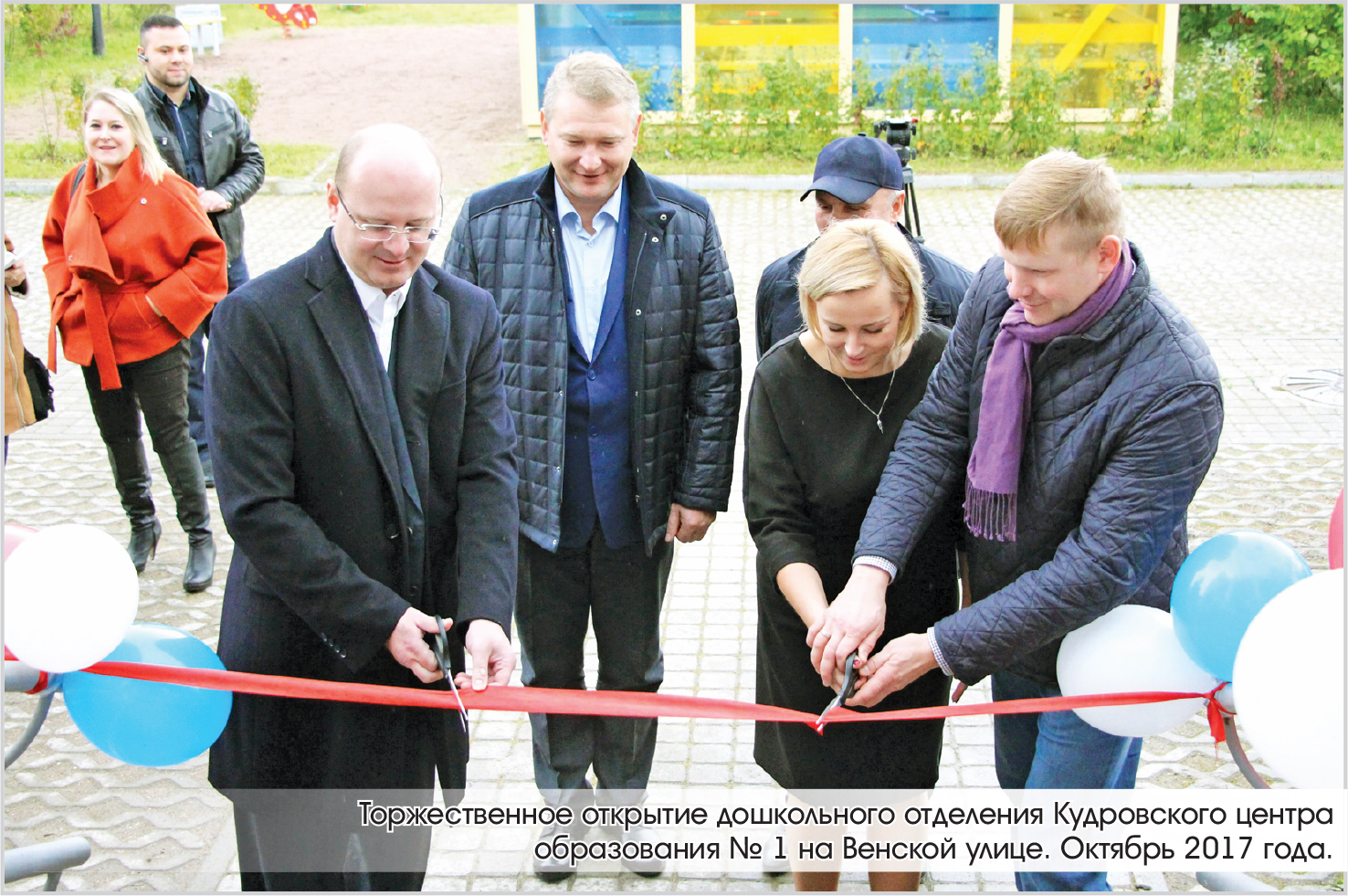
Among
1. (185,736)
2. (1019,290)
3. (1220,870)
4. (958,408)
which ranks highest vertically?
(1019,290)

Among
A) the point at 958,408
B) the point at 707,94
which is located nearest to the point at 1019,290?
the point at 958,408

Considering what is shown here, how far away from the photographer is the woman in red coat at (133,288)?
5.18 meters

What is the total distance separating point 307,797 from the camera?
2.82 m

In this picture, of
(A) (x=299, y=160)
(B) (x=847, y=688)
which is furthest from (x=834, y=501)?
(A) (x=299, y=160)

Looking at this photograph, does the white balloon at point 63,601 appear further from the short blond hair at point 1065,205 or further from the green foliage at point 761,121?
the green foliage at point 761,121

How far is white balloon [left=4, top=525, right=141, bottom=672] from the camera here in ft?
8.20

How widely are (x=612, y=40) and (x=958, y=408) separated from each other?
1335 centimetres

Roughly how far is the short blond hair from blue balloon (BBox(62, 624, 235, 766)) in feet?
6.43

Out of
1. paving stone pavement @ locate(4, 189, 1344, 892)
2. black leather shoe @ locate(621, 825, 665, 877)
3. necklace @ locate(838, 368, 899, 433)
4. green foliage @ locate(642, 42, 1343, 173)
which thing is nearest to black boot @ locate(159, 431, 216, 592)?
paving stone pavement @ locate(4, 189, 1344, 892)

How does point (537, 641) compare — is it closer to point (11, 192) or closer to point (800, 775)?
point (800, 775)

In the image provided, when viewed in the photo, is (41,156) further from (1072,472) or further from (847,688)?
(1072,472)

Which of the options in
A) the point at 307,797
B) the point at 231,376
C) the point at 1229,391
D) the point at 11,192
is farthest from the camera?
the point at 11,192

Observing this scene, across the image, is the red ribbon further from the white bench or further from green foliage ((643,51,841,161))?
the white bench

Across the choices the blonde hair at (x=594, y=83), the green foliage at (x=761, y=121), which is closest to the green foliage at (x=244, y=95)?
the green foliage at (x=761, y=121)
